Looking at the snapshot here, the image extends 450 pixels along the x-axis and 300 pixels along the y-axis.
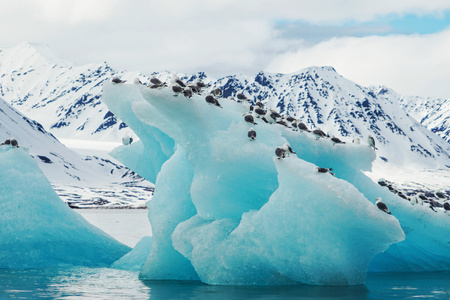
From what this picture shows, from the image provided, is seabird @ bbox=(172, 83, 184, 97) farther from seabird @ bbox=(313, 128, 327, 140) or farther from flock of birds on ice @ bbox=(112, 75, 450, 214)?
seabird @ bbox=(313, 128, 327, 140)

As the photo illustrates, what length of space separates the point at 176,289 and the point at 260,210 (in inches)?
133

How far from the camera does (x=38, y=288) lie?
16.9m

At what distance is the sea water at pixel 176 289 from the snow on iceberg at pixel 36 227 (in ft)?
6.70

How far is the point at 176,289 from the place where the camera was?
16.9 m

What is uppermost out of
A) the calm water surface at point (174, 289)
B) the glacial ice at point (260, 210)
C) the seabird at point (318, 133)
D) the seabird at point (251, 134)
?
the seabird at point (318, 133)

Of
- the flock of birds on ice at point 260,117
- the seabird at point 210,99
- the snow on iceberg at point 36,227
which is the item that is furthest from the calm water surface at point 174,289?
the seabird at point 210,99

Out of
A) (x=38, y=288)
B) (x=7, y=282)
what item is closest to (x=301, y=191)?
(x=38, y=288)

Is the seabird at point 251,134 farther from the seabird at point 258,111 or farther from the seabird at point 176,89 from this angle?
the seabird at point 176,89

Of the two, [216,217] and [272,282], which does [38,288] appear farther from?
[272,282]

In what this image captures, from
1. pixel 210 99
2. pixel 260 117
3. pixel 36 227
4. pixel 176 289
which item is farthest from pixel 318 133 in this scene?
pixel 36 227

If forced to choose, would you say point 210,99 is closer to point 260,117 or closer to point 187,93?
point 187,93

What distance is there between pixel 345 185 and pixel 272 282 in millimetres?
3801

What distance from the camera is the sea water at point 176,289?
15.4 metres

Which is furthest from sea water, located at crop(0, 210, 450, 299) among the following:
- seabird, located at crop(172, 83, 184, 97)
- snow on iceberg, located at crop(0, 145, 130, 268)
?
seabird, located at crop(172, 83, 184, 97)
